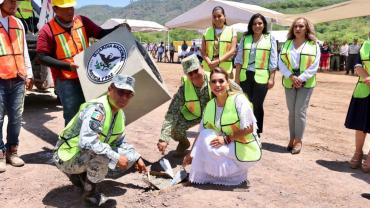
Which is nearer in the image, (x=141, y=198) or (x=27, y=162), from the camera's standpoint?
(x=141, y=198)

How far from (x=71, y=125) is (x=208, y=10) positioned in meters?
18.7

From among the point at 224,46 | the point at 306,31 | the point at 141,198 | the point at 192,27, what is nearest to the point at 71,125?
the point at 141,198

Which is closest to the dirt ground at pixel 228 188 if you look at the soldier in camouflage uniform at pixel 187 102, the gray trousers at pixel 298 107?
the gray trousers at pixel 298 107

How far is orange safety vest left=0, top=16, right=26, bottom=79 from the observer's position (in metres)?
4.69

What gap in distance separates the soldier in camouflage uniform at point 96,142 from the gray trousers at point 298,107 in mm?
2533

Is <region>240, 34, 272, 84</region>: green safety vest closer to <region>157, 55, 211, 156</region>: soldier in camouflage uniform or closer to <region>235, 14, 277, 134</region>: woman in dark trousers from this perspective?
<region>235, 14, 277, 134</region>: woman in dark trousers

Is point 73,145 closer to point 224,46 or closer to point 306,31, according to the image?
point 224,46

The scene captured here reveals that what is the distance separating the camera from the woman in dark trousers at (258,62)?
5.85 meters

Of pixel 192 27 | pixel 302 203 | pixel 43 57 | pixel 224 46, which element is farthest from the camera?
pixel 192 27

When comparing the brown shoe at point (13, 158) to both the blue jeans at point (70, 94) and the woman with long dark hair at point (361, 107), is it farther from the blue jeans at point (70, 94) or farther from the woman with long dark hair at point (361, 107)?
the woman with long dark hair at point (361, 107)

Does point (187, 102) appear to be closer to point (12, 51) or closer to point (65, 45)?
point (65, 45)

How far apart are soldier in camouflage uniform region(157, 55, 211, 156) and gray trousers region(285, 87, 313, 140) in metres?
1.37

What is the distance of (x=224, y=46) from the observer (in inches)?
237

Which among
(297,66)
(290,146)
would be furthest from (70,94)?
(290,146)
